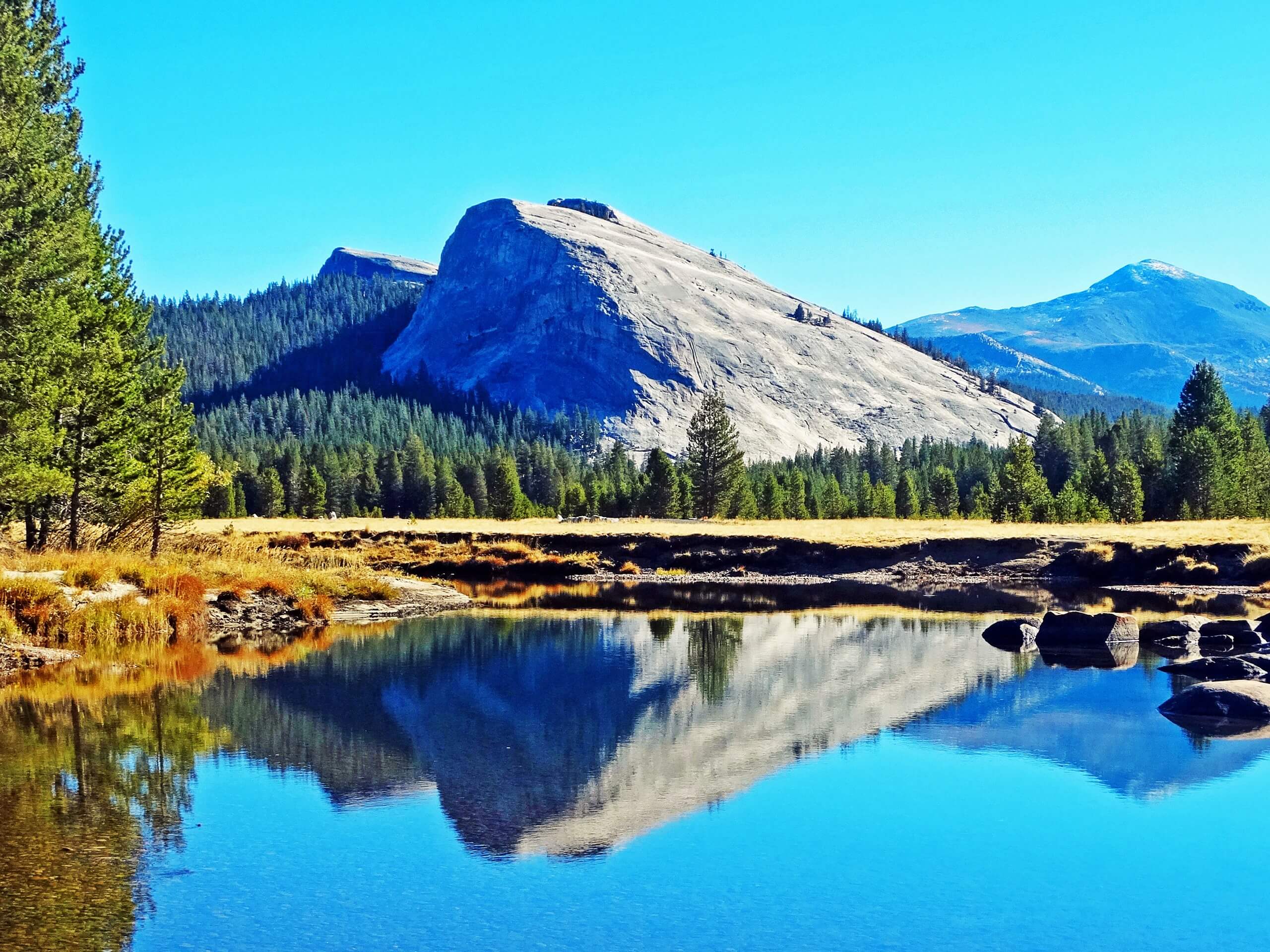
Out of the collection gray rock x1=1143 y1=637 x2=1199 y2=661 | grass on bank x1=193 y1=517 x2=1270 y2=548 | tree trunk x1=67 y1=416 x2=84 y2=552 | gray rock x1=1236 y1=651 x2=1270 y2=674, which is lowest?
gray rock x1=1143 y1=637 x2=1199 y2=661

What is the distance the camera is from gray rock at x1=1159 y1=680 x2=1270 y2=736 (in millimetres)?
25312

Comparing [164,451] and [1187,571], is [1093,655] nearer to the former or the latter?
[1187,571]

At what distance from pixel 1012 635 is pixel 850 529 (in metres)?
45.1

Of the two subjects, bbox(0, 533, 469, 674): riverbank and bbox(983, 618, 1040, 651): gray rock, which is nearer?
bbox(0, 533, 469, 674): riverbank

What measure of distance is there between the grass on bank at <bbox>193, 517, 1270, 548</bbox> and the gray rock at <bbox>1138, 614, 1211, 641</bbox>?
84.3 ft

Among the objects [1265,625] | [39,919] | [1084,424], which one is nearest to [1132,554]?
[1265,625]

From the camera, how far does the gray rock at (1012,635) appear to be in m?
38.6

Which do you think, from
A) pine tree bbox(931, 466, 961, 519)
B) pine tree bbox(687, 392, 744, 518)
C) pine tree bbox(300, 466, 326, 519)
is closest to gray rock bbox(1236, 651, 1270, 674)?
pine tree bbox(687, 392, 744, 518)

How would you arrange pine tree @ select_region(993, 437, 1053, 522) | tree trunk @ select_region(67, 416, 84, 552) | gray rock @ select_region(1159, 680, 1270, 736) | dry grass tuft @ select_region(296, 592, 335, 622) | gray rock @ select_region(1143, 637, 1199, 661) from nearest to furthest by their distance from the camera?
gray rock @ select_region(1159, 680, 1270, 736) → gray rock @ select_region(1143, 637, 1199, 661) → tree trunk @ select_region(67, 416, 84, 552) → dry grass tuft @ select_region(296, 592, 335, 622) → pine tree @ select_region(993, 437, 1053, 522)

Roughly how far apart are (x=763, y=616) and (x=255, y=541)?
33616mm

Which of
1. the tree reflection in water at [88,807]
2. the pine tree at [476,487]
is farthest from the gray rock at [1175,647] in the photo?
the pine tree at [476,487]

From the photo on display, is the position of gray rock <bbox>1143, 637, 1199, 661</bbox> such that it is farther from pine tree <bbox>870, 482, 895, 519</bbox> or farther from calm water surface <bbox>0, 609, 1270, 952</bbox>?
pine tree <bbox>870, 482, 895, 519</bbox>

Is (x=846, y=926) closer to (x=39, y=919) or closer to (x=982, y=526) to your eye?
(x=39, y=919)

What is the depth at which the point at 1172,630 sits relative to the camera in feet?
130
